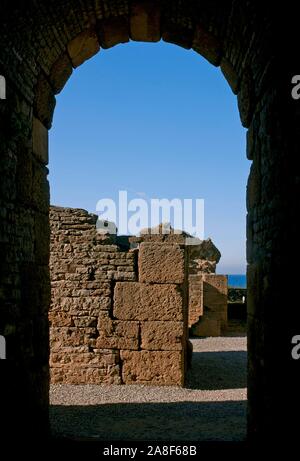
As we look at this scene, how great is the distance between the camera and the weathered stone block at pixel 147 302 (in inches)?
310

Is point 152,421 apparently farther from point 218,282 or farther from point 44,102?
point 218,282

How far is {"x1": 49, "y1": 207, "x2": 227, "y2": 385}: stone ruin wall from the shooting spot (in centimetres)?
782

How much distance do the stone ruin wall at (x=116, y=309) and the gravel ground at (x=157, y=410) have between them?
338 mm

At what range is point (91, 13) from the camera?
15.6 feet

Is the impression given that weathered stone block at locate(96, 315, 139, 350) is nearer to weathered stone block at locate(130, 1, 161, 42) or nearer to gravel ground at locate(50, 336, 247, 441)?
gravel ground at locate(50, 336, 247, 441)

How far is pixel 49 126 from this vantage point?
17.3ft

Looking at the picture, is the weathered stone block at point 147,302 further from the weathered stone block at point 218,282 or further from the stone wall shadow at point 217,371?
the weathered stone block at point 218,282

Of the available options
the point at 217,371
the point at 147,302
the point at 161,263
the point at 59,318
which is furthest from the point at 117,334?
the point at 217,371

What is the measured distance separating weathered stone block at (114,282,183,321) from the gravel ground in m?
1.16

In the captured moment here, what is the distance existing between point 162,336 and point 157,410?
59.8 inches

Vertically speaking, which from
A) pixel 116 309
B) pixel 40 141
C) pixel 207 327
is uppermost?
pixel 40 141

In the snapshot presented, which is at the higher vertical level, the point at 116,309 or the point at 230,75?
the point at 230,75

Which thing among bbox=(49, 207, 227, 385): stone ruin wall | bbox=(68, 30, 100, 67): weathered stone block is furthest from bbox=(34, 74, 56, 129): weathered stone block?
bbox=(49, 207, 227, 385): stone ruin wall

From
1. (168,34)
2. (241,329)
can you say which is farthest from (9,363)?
(241,329)
